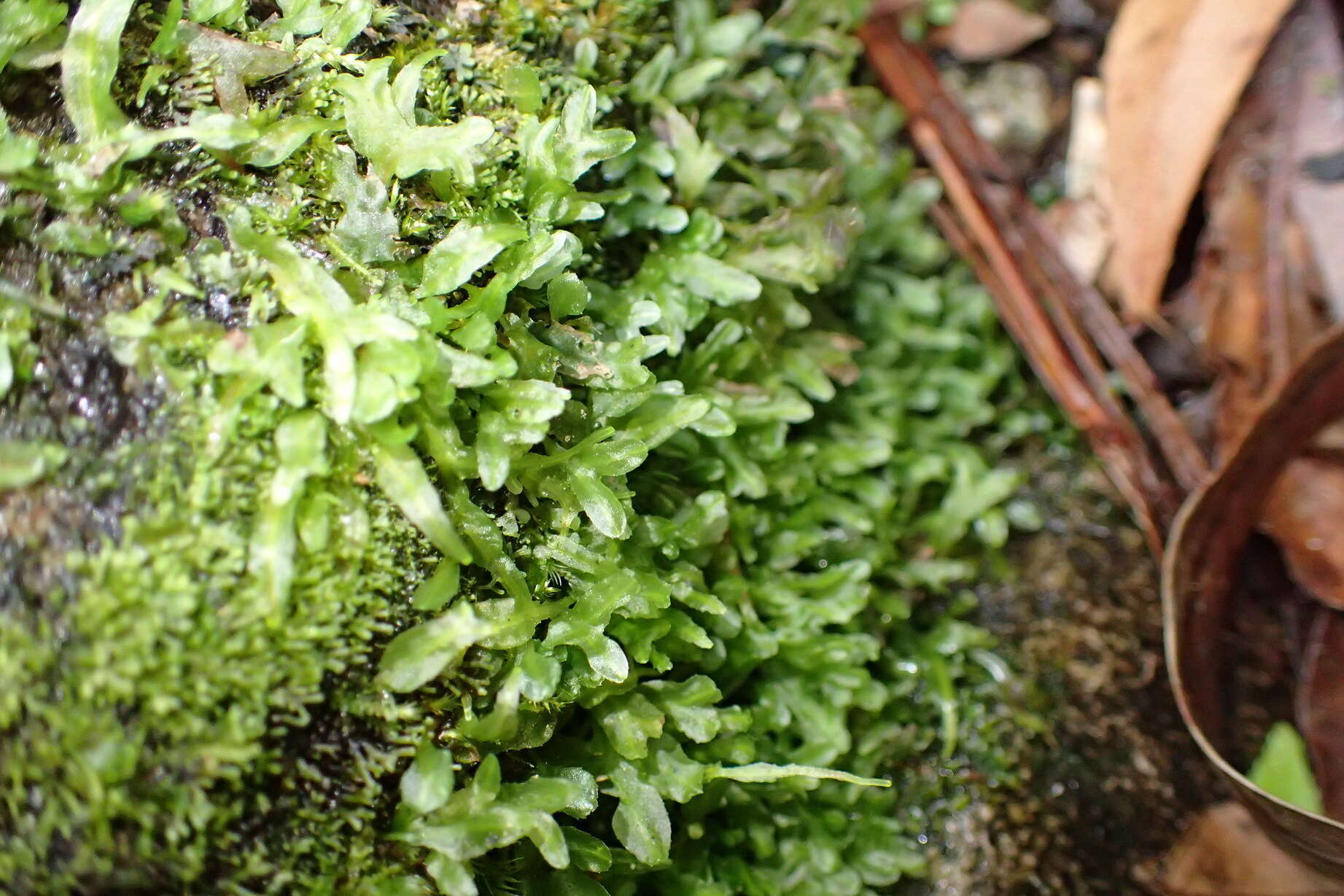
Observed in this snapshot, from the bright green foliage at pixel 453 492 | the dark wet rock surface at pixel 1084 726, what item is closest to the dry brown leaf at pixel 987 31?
the bright green foliage at pixel 453 492

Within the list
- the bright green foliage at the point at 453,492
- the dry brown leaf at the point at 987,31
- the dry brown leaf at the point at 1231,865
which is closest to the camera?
the bright green foliage at the point at 453,492

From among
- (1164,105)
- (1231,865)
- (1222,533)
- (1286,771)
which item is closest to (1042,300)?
(1164,105)

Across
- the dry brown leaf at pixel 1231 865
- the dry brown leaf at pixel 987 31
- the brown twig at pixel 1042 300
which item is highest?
the dry brown leaf at pixel 987 31

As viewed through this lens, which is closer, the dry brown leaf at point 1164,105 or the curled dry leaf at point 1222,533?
the curled dry leaf at point 1222,533

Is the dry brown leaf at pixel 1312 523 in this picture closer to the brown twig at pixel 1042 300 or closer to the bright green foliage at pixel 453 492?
the brown twig at pixel 1042 300

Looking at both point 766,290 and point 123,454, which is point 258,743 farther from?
point 766,290

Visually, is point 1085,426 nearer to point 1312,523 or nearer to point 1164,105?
point 1312,523

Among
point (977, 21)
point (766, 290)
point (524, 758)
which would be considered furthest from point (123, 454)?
point (977, 21)

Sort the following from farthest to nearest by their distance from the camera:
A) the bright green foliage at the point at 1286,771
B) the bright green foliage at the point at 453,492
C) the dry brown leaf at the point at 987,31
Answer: the dry brown leaf at the point at 987,31 < the bright green foliage at the point at 1286,771 < the bright green foliage at the point at 453,492
